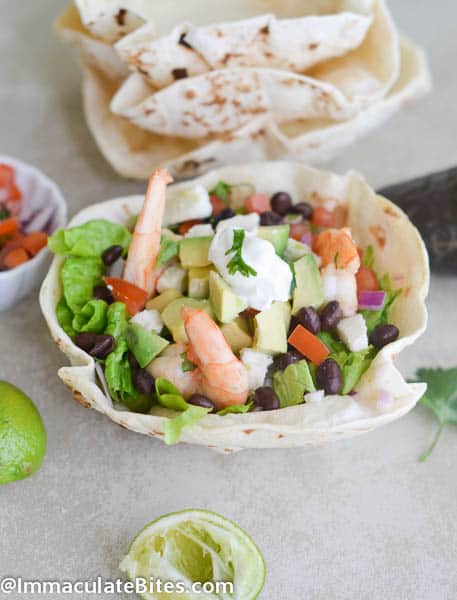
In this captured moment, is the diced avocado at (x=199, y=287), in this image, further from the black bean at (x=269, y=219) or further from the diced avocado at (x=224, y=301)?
the black bean at (x=269, y=219)

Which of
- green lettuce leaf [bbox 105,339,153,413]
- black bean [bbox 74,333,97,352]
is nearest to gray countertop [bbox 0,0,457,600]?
green lettuce leaf [bbox 105,339,153,413]

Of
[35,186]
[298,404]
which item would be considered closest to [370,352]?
[298,404]

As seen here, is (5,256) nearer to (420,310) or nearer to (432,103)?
(420,310)

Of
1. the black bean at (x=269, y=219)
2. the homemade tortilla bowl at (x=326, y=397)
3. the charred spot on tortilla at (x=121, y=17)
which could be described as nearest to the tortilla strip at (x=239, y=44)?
the charred spot on tortilla at (x=121, y=17)

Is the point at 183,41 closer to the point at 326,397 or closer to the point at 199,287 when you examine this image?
the point at 199,287

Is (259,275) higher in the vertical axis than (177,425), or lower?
higher

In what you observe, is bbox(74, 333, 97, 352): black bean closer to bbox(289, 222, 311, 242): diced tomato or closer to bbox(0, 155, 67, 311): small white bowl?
bbox(0, 155, 67, 311): small white bowl

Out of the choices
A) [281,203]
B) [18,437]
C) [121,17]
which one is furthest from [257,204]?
[18,437]
